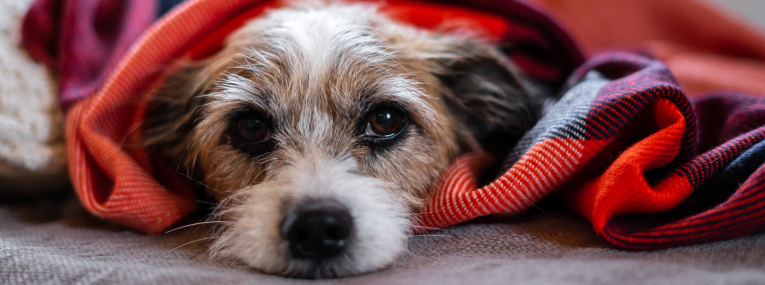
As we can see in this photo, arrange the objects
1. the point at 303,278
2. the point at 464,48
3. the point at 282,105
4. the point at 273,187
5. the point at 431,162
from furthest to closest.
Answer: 1. the point at 464,48
2. the point at 431,162
3. the point at 282,105
4. the point at 273,187
5. the point at 303,278

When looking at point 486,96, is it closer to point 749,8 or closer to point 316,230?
point 316,230

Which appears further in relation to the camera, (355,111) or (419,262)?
(355,111)

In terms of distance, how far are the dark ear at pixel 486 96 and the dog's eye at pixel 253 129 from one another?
0.65 metres

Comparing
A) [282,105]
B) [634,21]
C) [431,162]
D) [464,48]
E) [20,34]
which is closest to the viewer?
[282,105]

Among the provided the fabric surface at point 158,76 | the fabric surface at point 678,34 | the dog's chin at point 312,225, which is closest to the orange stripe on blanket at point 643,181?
the dog's chin at point 312,225

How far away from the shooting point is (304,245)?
3.59 ft

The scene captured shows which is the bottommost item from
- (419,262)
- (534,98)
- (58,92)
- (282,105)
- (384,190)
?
(419,262)

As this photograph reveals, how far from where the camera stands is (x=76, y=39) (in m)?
1.65

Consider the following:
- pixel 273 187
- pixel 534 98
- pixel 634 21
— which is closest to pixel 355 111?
pixel 273 187

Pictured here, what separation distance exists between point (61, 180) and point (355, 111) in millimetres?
1137

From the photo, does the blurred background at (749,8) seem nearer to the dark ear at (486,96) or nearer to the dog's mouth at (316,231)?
the dark ear at (486,96)

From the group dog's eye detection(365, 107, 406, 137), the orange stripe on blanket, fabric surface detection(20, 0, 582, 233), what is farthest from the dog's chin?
the orange stripe on blanket

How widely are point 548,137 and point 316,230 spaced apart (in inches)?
24.3

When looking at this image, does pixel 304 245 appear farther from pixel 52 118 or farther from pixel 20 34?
pixel 20 34
